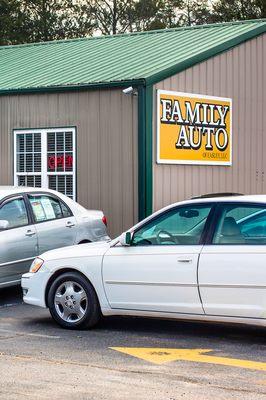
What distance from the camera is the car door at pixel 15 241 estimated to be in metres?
11.2

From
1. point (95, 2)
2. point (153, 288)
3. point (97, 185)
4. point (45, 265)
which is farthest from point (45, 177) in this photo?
point (95, 2)

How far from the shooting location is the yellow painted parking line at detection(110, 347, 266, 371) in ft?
24.5

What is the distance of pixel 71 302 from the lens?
9328 millimetres

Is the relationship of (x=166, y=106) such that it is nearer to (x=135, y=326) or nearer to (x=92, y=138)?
(x=92, y=138)

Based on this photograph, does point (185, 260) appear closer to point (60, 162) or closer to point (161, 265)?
point (161, 265)

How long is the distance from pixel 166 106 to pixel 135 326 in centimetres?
673

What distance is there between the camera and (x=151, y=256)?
8836mm

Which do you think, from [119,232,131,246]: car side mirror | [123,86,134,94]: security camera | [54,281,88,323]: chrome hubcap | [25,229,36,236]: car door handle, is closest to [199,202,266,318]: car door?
[119,232,131,246]: car side mirror

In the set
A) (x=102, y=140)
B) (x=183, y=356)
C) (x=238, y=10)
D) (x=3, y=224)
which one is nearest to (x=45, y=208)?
(x=3, y=224)

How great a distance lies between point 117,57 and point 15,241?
7532mm

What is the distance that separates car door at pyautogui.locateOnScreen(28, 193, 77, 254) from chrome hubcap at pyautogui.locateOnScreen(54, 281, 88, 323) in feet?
7.76

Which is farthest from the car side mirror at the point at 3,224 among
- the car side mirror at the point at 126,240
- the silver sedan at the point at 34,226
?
the car side mirror at the point at 126,240

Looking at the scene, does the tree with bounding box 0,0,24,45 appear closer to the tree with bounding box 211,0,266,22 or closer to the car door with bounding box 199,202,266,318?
the tree with bounding box 211,0,266,22

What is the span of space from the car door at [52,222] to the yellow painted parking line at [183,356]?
151 inches
